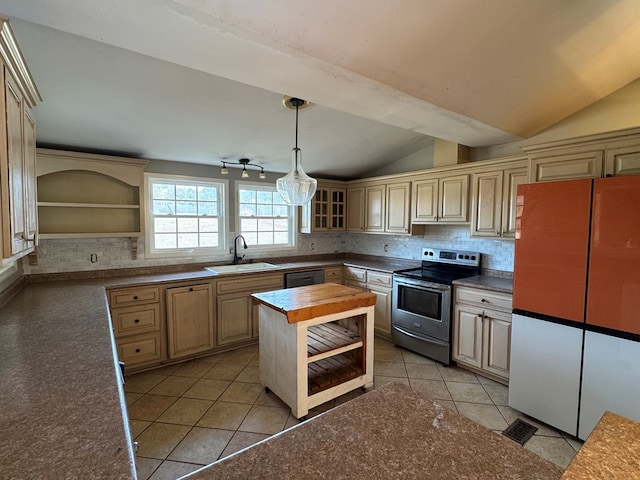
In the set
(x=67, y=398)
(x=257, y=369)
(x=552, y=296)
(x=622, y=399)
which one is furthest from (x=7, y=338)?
(x=622, y=399)

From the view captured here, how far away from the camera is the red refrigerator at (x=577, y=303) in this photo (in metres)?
1.90

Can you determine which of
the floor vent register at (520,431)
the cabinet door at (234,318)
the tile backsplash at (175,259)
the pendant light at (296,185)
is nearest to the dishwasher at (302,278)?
the cabinet door at (234,318)

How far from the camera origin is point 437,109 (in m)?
2.19

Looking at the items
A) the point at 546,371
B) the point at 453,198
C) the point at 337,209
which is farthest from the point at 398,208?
the point at 546,371

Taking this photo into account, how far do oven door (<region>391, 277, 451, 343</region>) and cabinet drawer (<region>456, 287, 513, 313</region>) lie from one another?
0.40ft

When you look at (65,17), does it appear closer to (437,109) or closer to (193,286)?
(437,109)

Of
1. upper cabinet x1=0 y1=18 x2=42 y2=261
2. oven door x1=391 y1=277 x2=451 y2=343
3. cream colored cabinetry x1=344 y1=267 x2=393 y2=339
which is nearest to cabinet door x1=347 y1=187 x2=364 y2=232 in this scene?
cream colored cabinetry x1=344 y1=267 x2=393 y2=339

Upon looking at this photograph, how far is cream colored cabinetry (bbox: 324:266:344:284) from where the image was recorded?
4327 mm

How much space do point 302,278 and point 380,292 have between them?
40.4 inches

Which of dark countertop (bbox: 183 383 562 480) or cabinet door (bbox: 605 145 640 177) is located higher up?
cabinet door (bbox: 605 145 640 177)

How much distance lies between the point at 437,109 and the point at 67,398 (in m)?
2.52

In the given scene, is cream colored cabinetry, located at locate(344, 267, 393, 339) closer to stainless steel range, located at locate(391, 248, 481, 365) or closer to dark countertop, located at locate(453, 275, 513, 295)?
stainless steel range, located at locate(391, 248, 481, 365)

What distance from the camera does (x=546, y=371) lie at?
226 centimetres

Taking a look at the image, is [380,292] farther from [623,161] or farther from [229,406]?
[623,161]
